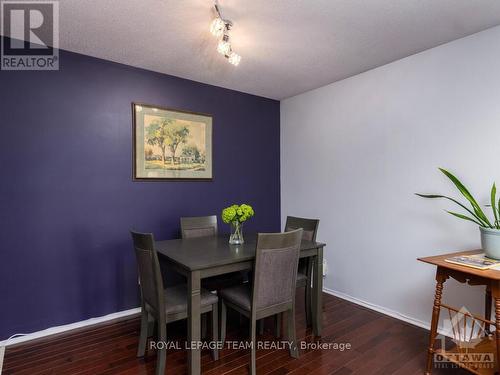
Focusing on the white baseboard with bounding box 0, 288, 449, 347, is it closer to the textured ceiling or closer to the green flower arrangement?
the green flower arrangement

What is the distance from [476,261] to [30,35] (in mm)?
3581

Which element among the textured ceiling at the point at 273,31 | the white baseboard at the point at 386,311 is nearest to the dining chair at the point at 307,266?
the white baseboard at the point at 386,311

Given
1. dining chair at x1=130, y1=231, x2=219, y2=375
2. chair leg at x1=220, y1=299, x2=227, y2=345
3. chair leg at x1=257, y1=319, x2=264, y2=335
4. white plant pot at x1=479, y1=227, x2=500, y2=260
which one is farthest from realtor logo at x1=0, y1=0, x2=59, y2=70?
white plant pot at x1=479, y1=227, x2=500, y2=260

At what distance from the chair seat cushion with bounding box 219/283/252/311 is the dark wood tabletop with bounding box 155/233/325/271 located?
0.90 ft

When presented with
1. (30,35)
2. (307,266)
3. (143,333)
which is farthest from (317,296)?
(30,35)

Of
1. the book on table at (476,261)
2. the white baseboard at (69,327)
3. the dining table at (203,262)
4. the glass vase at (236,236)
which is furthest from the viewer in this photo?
the glass vase at (236,236)

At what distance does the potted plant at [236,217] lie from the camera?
2.41 meters

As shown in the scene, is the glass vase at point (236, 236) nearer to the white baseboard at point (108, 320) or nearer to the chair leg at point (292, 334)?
the chair leg at point (292, 334)

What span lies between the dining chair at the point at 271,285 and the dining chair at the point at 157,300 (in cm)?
25

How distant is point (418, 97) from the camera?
2.67 metres

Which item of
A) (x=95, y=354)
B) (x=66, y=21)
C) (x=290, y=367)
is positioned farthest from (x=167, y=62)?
(x=290, y=367)

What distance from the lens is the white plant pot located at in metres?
1.83

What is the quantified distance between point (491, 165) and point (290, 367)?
2.11 meters

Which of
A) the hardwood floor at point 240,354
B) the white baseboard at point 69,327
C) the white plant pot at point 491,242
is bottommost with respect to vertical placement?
the hardwood floor at point 240,354
